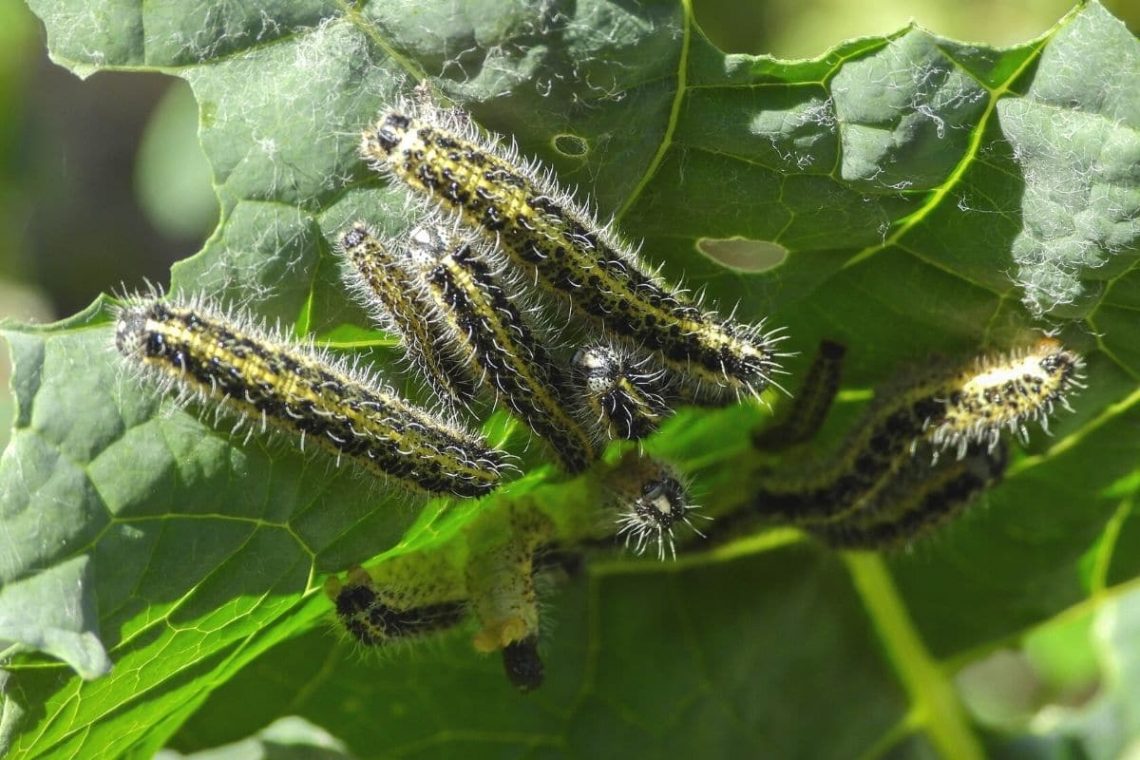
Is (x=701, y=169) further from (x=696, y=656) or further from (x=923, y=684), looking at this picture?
(x=923, y=684)

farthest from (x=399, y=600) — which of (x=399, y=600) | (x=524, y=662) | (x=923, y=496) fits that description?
(x=923, y=496)

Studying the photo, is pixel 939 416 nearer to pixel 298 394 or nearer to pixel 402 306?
pixel 402 306

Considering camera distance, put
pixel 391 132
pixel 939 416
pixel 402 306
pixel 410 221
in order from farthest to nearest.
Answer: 1. pixel 939 416
2. pixel 410 221
3. pixel 402 306
4. pixel 391 132

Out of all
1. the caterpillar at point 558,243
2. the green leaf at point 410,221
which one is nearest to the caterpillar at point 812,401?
the green leaf at point 410,221

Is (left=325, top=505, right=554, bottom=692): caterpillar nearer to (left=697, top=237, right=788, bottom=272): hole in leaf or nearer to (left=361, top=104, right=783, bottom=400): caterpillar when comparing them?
(left=361, top=104, right=783, bottom=400): caterpillar

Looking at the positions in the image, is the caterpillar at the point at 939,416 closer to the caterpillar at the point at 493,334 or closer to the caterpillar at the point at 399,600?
the caterpillar at the point at 493,334

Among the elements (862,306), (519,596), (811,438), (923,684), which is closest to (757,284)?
(862,306)

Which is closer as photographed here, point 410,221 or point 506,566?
point 410,221
